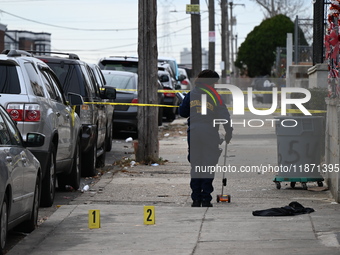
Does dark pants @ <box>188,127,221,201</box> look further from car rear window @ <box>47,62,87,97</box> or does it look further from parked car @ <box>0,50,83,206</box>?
car rear window @ <box>47,62,87,97</box>

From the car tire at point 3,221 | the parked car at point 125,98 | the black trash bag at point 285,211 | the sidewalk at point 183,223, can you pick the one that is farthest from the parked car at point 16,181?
the parked car at point 125,98

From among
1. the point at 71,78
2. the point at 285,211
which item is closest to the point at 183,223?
the point at 285,211

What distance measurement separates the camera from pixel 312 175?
12.4 metres

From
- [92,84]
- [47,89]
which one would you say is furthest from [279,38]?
[47,89]

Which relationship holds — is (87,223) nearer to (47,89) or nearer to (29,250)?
(29,250)

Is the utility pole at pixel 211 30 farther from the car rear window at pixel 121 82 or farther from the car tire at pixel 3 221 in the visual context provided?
the car tire at pixel 3 221

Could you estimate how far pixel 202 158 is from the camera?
35.7 ft

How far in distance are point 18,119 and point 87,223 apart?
69.5 inches

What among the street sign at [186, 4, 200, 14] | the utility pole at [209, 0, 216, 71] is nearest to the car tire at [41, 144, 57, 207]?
the street sign at [186, 4, 200, 14]

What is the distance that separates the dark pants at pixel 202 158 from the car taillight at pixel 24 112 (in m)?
1.95

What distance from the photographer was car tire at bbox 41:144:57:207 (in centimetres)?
1055

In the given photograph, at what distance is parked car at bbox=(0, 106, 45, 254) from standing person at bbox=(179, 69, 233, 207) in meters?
2.37

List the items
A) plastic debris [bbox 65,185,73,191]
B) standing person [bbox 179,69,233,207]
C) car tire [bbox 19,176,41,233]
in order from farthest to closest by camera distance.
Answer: plastic debris [bbox 65,185,73,191], standing person [bbox 179,69,233,207], car tire [bbox 19,176,41,233]

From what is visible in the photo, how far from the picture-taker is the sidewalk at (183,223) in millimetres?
7789
